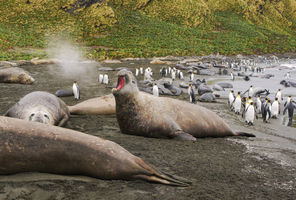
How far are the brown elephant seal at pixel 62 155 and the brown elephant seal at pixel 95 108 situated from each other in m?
4.28

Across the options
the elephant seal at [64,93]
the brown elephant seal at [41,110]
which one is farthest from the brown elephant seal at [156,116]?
the elephant seal at [64,93]

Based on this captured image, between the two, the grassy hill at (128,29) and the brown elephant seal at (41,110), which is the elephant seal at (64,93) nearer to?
the brown elephant seal at (41,110)

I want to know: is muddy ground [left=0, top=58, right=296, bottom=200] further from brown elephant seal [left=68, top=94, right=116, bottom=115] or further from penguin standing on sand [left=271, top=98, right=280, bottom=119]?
penguin standing on sand [left=271, top=98, right=280, bottom=119]

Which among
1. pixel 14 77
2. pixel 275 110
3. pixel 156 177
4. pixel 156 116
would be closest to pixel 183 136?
pixel 156 116

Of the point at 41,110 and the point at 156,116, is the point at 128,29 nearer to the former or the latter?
the point at 41,110

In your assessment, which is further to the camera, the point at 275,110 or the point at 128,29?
the point at 128,29

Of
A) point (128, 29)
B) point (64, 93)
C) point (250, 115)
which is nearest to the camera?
point (250, 115)

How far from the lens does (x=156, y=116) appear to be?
5254mm

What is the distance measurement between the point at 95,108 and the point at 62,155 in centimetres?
472

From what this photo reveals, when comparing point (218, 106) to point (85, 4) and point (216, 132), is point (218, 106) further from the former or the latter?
point (85, 4)

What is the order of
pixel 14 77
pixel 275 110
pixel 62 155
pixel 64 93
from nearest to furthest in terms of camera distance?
pixel 62 155 → pixel 275 110 → pixel 64 93 → pixel 14 77

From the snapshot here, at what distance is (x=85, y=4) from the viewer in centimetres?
6794

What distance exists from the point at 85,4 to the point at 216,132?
229ft

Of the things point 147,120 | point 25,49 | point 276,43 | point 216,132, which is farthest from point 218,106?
point 276,43
